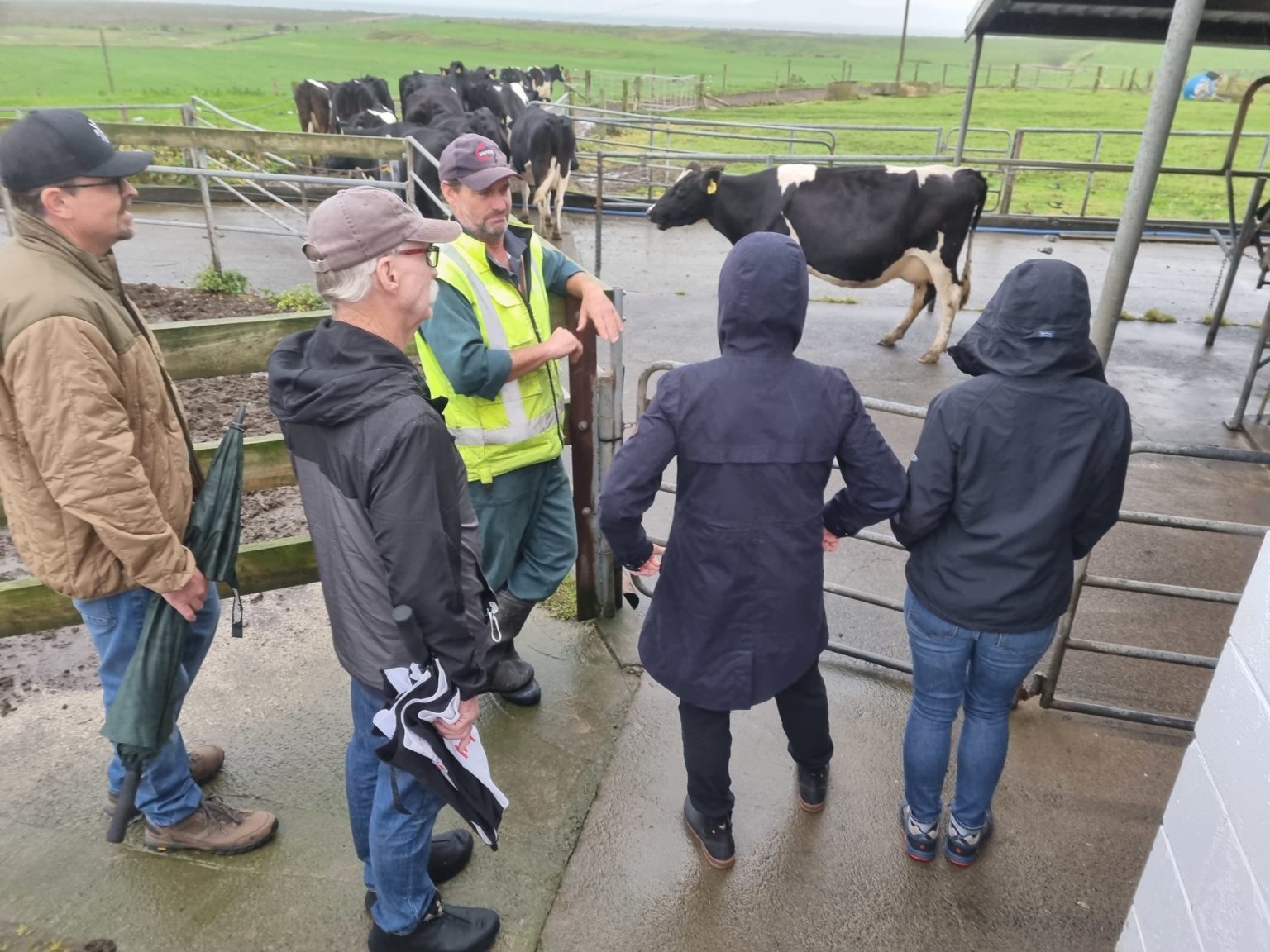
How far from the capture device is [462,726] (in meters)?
1.89

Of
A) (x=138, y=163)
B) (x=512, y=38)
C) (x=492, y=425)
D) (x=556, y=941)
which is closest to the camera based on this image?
(x=138, y=163)

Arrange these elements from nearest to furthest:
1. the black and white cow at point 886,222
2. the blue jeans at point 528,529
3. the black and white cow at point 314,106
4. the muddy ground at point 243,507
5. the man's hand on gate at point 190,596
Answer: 1. the man's hand on gate at point 190,596
2. the blue jeans at point 528,529
3. the muddy ground at point 243,507
4. the black and white cow at point 886,222
5. the black and white cow at point 314,106

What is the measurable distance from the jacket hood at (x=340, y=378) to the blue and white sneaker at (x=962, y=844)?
185 centimetres

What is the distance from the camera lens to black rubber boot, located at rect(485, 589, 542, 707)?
2.98m

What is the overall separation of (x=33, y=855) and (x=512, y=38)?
10928 cm

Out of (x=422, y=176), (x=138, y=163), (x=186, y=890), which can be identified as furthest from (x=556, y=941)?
(x=422, y=176)

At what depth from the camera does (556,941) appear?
7.29 feet

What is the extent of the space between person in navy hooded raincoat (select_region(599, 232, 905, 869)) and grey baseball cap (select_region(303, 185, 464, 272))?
68 centimetres

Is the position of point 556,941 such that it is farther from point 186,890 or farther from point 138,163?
point 138,163

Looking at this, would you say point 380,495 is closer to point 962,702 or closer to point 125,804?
point 125,804

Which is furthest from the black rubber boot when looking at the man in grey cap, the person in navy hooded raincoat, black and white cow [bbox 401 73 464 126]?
black and white cow [bbox 401 73 464 126]

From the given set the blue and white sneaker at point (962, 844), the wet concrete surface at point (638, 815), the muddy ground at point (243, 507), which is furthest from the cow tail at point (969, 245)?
the blue and white sneaker at point (962, 844)

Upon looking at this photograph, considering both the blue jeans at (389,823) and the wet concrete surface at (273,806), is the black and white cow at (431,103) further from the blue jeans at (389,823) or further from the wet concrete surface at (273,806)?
the blue jeans at (389,823)

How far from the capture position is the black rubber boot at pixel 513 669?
2.98 meters
